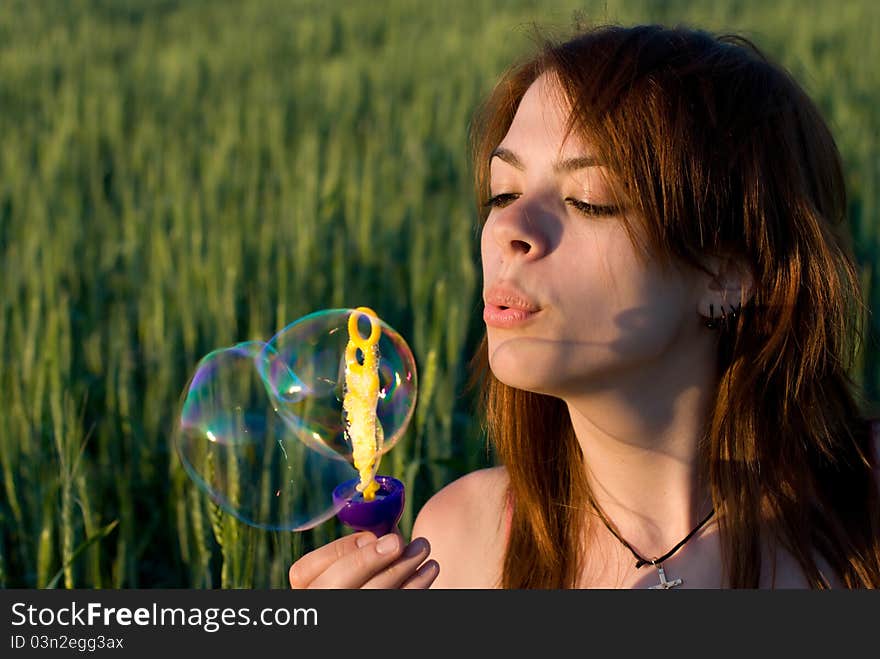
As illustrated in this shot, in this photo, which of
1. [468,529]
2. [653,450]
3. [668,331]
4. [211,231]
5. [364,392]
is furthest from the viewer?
[211,231]

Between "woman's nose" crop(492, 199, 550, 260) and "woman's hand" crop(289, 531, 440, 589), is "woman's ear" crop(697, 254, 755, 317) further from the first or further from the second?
"woman's hand" crop(289, 531, 440, 589)

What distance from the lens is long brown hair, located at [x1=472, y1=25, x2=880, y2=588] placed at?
1597 mm

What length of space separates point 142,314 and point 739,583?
2.50m

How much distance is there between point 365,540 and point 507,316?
1.19 ft

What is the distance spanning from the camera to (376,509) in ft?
4.66

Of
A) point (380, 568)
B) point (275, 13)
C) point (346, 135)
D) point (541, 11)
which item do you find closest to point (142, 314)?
point (380, 568)

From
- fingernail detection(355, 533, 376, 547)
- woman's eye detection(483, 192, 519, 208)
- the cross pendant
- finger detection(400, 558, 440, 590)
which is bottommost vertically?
the cross pendant

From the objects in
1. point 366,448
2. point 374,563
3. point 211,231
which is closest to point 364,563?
point 374,563

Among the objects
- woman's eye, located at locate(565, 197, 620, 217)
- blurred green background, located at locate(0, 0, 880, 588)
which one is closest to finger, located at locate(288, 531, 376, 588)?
blurred green background, located at locate(0, 0, 880, 588)

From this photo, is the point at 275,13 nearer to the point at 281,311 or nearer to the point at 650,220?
the point at 281,311

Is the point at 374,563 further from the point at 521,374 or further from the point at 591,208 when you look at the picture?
the point at 591,208

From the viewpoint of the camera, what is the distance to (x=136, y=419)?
114 inches

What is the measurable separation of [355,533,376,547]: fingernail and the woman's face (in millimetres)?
290

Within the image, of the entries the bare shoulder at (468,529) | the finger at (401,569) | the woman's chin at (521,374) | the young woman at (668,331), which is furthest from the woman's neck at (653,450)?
the finger at (401,569)
